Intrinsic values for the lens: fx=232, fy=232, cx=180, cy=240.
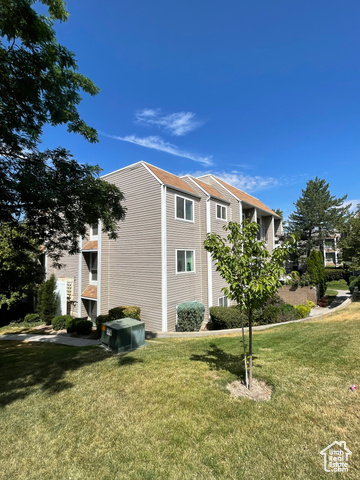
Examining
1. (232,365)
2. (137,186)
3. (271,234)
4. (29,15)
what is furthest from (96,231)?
(271,234)

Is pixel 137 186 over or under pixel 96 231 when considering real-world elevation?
over

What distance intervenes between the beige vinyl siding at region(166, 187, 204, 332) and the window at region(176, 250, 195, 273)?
0.85ft

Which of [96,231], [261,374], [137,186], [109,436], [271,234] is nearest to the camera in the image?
[109,436]

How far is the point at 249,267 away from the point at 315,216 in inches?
1502

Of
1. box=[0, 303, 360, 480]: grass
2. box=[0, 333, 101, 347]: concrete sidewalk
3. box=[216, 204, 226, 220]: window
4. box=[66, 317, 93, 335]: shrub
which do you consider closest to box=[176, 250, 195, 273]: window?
box=[216, 204, 226, 220]: window

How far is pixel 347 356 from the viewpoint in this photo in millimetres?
6121

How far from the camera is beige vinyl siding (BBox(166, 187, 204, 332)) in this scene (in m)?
14.0

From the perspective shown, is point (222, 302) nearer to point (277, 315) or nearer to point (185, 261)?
point (277, 315)

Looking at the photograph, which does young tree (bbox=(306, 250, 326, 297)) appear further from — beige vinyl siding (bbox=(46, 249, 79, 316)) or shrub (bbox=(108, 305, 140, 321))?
beige vinyl siding (bbox=(46, 249, 79, 316))

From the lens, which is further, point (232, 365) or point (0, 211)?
point (0, 211)

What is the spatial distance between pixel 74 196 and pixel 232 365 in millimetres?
7100

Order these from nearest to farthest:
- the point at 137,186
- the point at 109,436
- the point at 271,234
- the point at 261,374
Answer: the point at 109,436, the point at 261,374, the point at 137,186, the point at 271,234

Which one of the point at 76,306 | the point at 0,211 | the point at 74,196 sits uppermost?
the point at 74,196

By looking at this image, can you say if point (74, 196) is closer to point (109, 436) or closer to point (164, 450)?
point (109, 436)
